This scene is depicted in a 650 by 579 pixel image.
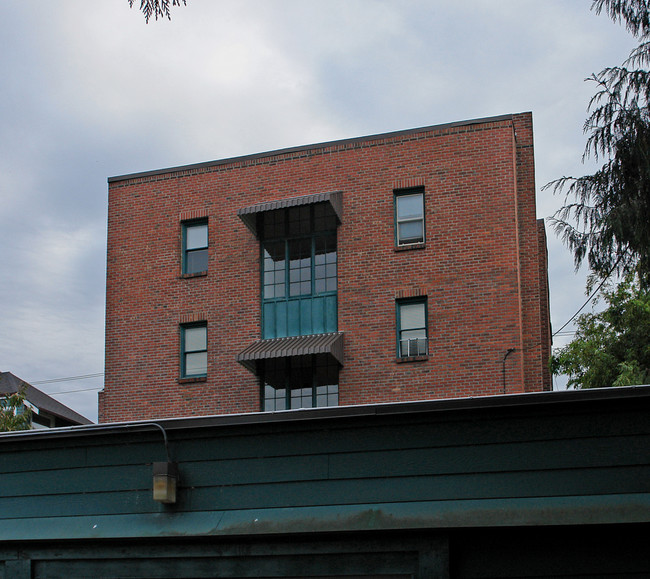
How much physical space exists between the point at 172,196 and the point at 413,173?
728 cm

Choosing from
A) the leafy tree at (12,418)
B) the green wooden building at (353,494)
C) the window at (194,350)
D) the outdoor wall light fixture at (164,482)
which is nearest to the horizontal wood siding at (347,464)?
the green wooden building at (353,494)

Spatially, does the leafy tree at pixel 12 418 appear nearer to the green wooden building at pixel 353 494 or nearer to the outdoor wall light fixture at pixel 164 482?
the green wooden building at pixel 353 494

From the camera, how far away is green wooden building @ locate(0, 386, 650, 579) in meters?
7.27

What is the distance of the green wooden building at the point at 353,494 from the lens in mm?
7273

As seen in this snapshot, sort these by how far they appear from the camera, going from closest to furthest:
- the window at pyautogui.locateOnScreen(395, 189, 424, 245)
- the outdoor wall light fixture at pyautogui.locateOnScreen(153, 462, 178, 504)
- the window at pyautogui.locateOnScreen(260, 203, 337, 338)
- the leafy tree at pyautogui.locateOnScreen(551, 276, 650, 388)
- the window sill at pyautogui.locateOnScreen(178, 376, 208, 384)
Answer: the outdoor wall light fixture at pyautogui.locateOnScreen(153, 462, 178, 504) → the window at pyautogui.locateOnScreen(395, 189, 424, 245) → the window at pyautogui.locateOnScreen(260, 203, 337, 338) → the window sill at pyautogui.locateOnScreen(178, 376, 208, 384) → the leafy tree at pyautogui.locateOnScreen(551, 276, 650, 388)

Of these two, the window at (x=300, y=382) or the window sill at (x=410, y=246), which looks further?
the window at (x=300, y=382)

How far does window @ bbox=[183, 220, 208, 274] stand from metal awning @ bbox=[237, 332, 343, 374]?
3.26 meters

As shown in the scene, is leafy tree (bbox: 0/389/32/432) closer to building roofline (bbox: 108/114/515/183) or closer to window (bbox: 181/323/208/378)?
window (bbox: 181/323/208/378)

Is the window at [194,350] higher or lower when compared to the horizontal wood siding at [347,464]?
higher

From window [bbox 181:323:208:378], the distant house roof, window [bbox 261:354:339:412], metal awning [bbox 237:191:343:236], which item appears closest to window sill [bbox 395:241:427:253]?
metal awning [bbox 237:191:343:236]

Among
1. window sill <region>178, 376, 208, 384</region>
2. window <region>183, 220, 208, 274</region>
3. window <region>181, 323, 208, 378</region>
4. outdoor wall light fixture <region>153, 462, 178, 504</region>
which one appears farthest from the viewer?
window <region>183, 220, 208, 274</region>

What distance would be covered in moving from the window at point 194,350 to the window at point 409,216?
623 cm

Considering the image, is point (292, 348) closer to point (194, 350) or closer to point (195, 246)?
point (194, 350)

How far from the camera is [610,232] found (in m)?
13.4
